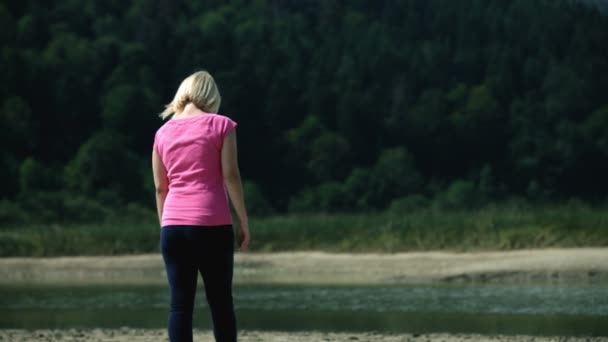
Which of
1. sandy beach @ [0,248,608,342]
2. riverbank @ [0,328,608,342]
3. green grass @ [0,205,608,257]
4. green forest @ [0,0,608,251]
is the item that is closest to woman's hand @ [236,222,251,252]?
riverbank @ [0,328,608,342]

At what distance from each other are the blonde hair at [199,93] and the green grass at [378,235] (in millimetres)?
Answer: 19520

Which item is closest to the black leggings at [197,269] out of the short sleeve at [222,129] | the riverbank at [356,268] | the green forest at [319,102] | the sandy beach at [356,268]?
the short sleeve at [222,129]

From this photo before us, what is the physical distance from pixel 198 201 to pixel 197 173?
0.12 meters

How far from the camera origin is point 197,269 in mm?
5980

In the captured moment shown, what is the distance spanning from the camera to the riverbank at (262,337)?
9873 mm

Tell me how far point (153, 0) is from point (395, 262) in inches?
2680

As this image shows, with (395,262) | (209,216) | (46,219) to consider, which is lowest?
(46,219)

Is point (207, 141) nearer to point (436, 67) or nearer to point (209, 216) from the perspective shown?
point (209, 216)

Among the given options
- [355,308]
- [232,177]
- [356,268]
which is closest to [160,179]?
[232,177]

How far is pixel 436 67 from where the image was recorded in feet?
296

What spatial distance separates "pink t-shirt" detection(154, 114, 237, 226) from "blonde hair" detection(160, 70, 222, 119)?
0.06m

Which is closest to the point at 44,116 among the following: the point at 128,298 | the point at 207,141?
the point at 128,298

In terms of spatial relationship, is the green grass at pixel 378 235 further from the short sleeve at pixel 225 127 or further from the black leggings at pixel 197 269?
the short sleeve at pixel 225 127

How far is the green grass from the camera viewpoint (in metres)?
26.0
